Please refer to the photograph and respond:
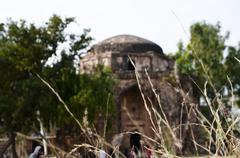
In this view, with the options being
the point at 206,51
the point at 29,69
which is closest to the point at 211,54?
the point at 206,51

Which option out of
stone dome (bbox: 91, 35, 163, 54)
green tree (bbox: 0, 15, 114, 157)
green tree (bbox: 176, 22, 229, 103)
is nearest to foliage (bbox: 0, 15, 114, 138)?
green tree (bbox: 0, 15, 114, 157)

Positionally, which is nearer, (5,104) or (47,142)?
(47,142)

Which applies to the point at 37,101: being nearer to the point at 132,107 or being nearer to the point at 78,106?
the point at 78,106

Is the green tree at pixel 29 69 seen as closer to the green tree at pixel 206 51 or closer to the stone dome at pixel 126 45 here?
the stone dome at pixel 126 45

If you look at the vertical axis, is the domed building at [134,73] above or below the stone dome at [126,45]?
below

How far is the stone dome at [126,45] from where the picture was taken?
26.0m

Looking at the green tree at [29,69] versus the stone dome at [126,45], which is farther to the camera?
the stone dome at [126,45]

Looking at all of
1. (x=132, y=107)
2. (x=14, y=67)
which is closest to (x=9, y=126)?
(x=14, y=67)

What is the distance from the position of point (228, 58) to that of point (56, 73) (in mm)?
13550

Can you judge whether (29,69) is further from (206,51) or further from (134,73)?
(206,51)

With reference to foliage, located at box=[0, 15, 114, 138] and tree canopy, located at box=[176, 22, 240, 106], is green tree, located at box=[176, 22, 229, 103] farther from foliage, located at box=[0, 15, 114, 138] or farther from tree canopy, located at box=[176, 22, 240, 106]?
foliage, located at box=[0, 15, 114, 138]

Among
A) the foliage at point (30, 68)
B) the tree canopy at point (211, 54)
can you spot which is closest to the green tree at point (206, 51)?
the tree canopy at point (211, 54)

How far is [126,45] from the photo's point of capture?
26109 mm

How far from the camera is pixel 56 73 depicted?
18266 millimetres
